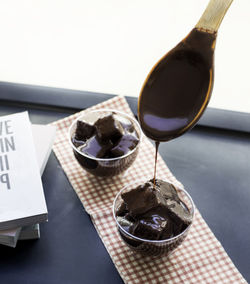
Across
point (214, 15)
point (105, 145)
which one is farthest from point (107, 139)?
point (214, 15)

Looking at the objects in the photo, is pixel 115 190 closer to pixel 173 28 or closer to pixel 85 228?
pixel 85 228

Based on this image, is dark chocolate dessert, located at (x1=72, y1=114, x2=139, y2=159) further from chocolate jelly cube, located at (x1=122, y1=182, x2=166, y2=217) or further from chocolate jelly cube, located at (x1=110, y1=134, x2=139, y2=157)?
chocolate jelly cube, located at (x1=122, y1=182, x2=166, y2=217)

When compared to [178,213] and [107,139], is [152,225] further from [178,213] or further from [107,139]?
[107,139]

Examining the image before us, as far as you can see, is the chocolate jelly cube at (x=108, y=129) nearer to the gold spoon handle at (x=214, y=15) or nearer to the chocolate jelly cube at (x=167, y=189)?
the chocolate jelly cube at (x=167, y=189)

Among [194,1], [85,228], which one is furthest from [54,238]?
[194,1]

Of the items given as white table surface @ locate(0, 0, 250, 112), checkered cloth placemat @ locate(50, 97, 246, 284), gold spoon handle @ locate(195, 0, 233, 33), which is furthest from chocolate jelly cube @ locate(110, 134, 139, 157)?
white table surface @ locate(0, 0, 250, 112)
